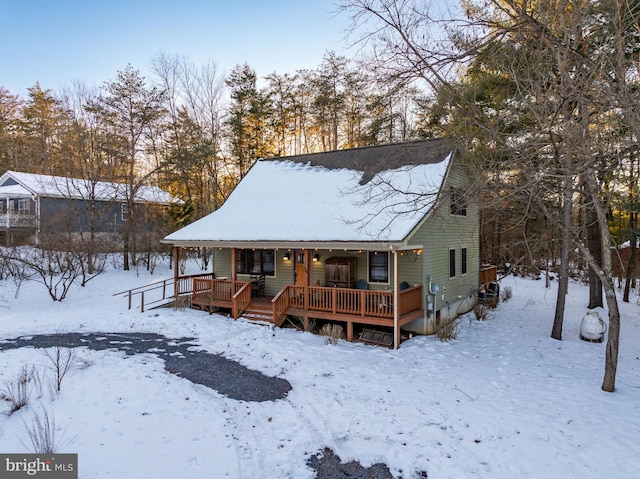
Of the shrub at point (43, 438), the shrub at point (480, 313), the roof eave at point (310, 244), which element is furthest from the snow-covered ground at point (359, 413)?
the shrub at point (480, 313)

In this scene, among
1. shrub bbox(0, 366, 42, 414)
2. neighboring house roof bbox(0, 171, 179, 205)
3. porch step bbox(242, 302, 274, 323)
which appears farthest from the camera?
neighboring house roof bbox(0, 171, 179, 205)

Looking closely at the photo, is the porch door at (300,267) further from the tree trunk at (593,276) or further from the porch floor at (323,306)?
the tree trunk at (593,276)

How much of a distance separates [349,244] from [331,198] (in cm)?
330

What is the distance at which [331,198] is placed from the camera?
12539mm

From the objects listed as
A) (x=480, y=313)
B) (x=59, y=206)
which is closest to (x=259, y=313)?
(x=480, y=313)

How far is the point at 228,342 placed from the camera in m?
9.43

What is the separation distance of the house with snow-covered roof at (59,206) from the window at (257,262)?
1135 centimetres

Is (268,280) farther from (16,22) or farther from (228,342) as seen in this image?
(16,22)

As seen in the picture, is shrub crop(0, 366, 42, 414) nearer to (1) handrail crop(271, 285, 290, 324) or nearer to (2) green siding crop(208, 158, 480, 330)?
(1) handrail crop(271, 285, 290, 324)

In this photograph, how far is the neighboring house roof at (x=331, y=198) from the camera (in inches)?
402

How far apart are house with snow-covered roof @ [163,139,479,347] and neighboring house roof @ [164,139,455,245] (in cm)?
5

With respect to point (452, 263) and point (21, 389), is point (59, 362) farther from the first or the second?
point (452, 263)

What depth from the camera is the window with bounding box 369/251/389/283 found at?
1133cm

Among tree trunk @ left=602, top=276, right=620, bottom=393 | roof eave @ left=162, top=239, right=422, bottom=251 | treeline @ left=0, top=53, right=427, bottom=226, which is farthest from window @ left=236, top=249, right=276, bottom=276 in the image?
treeline @ left=0, top=53, right=427, bottom=226
